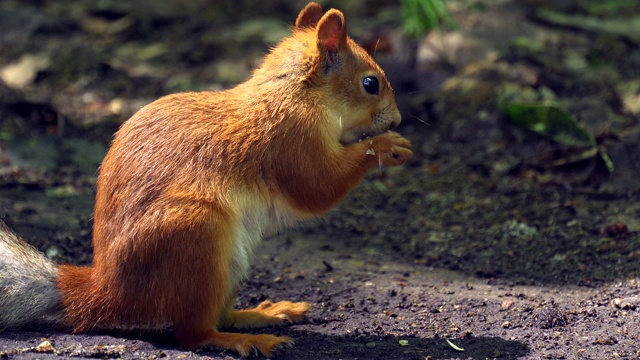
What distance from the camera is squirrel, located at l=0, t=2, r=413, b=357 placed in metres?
3.63

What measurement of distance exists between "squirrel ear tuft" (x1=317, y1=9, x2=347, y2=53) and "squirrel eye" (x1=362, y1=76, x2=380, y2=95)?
0.70 ft

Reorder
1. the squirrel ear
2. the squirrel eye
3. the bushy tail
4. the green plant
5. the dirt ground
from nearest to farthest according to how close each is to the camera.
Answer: the bushy tail, the dirt ground, the squirrel eye, the squirrel ear, the green plant

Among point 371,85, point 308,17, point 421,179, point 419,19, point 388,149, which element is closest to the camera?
point 388,149

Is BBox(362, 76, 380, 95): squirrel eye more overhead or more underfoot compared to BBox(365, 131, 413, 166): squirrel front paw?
more overhead

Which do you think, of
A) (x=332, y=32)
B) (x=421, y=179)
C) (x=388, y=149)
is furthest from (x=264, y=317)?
(x=421, y=179)

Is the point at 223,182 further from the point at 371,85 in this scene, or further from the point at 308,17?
the point at 308,17

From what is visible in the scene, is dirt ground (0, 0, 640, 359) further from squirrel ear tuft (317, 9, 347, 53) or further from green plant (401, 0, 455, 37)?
squirrel ear tuft (317, 9, 347, 53)

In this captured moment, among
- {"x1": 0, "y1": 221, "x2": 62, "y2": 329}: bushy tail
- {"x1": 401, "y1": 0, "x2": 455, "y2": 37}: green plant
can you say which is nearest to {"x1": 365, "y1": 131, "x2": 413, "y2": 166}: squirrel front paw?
{"x1": 0, "y1": 221, "x2": 62, "y2": 329}: bushy tail

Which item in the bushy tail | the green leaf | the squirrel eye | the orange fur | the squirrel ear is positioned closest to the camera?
the orange fur

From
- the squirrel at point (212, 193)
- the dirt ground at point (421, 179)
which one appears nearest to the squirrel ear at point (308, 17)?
the squirrel at point (212, 193)

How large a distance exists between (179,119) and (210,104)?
0.59 ft

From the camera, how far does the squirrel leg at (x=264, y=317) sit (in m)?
4.26

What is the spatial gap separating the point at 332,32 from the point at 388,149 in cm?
62

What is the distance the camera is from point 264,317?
14.1ft
